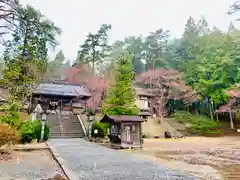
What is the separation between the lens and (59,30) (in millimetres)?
26266

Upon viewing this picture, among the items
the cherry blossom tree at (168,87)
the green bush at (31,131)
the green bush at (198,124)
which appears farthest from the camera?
the cherry blossom tree at (168,87)

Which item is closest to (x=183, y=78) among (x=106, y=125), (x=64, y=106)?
(x=64, y=106)

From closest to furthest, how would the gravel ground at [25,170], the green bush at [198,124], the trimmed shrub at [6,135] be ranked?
the gravel ground at [25,170] → the trimmed shrub at [6,135] → the green bush at [198,124]

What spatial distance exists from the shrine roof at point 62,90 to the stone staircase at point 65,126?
489cm

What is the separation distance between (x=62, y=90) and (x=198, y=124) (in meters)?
18.5

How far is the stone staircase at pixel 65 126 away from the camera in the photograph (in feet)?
63.3

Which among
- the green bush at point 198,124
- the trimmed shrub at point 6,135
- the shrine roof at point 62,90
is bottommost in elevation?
the trimmed shrub at point 6,135

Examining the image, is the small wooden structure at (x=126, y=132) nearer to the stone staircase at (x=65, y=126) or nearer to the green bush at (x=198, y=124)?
the stone staircase at (x=65, y=126)

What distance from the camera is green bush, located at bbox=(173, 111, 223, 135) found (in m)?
29.0

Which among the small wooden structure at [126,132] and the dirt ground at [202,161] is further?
the small wooden structure at [126,132]

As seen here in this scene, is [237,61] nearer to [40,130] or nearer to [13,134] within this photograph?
[40,130]

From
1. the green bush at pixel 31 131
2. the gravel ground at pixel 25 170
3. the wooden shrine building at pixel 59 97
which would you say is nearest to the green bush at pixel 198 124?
the wooden shrine building at pixel 59 97

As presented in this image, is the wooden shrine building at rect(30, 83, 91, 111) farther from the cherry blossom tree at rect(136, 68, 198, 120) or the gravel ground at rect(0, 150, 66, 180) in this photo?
the gravel ground at rect(0, 150, 66, 180)

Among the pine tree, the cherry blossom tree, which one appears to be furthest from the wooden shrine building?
the pine tree
